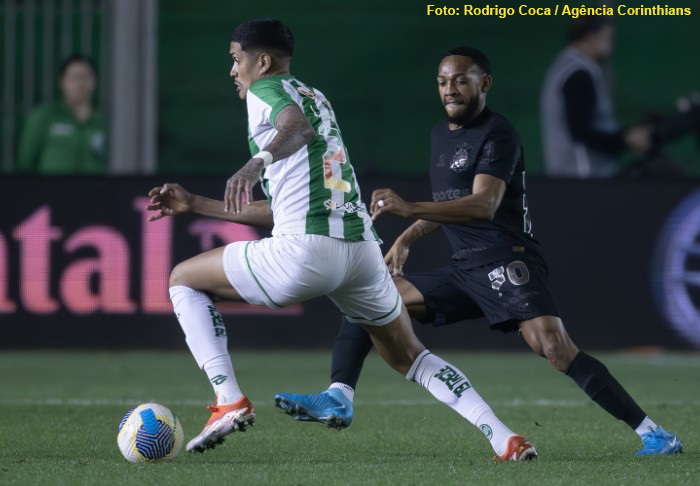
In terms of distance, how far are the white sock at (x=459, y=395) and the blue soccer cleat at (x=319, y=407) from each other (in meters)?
0.33

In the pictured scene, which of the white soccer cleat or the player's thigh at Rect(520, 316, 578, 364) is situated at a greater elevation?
the player's thigh at Rect(520, 316, 578, 364)

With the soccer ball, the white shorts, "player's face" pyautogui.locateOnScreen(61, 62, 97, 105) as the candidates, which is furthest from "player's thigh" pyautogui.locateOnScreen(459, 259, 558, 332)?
"player's face" pyautogui.locateOnScreen(61, 62, 97, 105)

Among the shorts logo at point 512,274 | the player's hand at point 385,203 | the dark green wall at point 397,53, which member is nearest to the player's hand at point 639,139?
the dark green wall at point 397,53

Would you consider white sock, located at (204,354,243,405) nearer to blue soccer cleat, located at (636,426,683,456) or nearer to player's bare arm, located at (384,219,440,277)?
player's bare arm, located at (384,219,440,277)

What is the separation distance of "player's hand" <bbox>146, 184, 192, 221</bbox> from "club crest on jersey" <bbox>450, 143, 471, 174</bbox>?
1278mm

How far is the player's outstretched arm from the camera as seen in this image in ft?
17.7

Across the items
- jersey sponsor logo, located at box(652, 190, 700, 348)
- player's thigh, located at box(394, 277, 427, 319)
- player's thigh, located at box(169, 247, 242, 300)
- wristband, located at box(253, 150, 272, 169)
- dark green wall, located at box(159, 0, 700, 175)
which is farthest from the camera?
dark green wall, located at box(159, 0, 700, 175)

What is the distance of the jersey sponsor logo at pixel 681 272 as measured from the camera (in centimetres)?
1103

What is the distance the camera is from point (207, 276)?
5387 mm

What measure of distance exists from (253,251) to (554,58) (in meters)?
11.3

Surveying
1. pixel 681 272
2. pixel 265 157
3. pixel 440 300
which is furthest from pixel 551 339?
pixel 681 272

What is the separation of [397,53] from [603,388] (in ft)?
35.1

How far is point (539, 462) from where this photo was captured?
5.49 metres

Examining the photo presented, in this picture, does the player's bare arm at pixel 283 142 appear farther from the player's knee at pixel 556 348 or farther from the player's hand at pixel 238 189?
the player's knee at pixel 556 348
